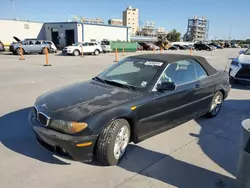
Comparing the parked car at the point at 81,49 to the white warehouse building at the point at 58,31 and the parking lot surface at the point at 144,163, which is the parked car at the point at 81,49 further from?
the parking lot surface at the point at 144,163

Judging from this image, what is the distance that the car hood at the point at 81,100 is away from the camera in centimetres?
275

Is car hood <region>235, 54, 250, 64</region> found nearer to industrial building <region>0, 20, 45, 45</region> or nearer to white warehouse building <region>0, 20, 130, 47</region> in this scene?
white warehouse building <region>0, 20, 130, 47</region>

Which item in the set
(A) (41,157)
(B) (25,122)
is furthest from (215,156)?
(B) (25,122)

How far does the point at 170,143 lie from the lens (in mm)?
3637

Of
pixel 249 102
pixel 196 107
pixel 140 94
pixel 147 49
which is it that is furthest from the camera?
pixel 147 49

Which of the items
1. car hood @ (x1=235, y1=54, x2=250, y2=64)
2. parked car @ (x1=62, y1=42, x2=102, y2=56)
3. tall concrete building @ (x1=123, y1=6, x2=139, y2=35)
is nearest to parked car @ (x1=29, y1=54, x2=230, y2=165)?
car hood @ (x1=235, y1=54, x2=250, y2=64)

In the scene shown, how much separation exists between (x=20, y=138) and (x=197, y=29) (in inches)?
5472

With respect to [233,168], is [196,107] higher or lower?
higher

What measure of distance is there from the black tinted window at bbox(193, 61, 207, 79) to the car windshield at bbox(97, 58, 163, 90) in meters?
0.97

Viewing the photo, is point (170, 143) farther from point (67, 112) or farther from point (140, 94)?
point (67, 112)

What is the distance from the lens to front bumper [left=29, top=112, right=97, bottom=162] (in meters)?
2.61

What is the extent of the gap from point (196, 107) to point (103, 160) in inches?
85.3

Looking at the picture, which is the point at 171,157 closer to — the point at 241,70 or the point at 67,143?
the point at 67,143

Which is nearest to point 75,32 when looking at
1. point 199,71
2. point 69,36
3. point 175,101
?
point 69,36
